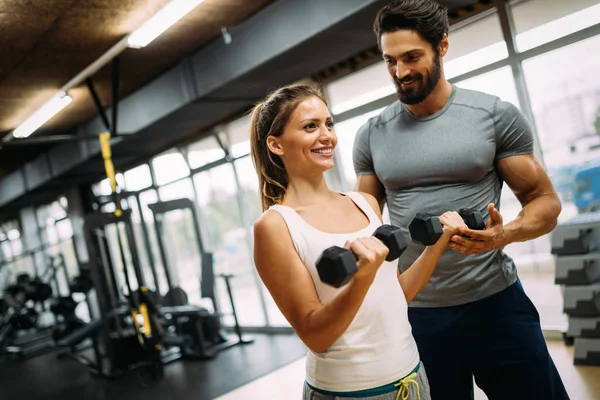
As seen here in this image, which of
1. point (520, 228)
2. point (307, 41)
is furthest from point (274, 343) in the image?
point (520, 228)

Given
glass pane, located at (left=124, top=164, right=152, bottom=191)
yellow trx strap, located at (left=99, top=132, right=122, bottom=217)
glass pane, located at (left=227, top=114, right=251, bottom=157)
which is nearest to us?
yellow trx strap, located at (left=99, top=132, right=122, bottom=217)

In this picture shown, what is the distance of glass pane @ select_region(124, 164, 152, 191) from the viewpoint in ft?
27.7

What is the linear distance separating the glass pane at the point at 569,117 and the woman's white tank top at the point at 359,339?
3396 millimetres

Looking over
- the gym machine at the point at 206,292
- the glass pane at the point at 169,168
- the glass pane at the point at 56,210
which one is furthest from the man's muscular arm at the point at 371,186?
the glass pane at the point at 56,210

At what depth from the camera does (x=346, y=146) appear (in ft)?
18.1

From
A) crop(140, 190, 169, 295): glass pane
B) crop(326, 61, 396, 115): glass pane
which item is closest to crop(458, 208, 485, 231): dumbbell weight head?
crop(326, 61, 396, 115): glass pane

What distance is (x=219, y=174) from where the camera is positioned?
23.3 feet

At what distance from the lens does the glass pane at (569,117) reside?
3.87 meters

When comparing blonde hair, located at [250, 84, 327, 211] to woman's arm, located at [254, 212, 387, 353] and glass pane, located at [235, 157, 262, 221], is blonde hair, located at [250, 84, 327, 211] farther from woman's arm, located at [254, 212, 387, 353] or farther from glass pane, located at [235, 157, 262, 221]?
glass pane, located at [235, 157, 262, 221]

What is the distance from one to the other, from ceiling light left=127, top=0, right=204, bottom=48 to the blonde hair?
8.12 feet

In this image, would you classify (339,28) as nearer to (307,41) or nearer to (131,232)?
(307,41)

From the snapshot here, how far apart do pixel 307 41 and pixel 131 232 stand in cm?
311

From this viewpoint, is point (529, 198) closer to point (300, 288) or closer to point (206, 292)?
point (300, 288)

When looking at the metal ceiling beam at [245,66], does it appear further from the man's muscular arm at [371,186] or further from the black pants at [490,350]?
the black pants at [490,350]
